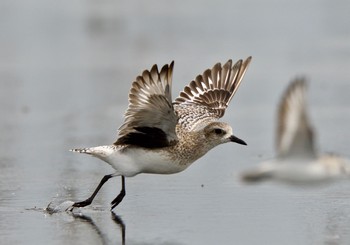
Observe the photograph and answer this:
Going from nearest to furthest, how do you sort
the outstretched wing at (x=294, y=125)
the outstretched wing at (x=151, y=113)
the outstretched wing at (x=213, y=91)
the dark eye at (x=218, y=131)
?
1. the outstretched wing at (x=294, y=125)
2. the outstretched wing at (x=151, y=113)
3. the dark eye at (x=218, y=131)
4. the outstretched wing at (x=213, y=91)

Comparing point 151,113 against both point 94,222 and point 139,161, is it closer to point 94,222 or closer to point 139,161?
point 139,161

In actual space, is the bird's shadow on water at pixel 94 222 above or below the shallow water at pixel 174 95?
below

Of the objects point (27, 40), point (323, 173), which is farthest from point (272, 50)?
point (323, 173)

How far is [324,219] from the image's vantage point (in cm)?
874

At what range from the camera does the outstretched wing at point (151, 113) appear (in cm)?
887

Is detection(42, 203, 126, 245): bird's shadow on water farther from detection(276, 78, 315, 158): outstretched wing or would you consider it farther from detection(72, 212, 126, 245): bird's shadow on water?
detection(276, 78, 315, 158): outstretched wing

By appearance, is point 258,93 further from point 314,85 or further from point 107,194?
point 107,194

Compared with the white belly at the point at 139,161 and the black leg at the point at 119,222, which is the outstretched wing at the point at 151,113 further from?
the black leg at the point at 119,222

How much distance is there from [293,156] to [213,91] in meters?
4.78

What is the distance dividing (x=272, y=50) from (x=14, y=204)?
10273 mm

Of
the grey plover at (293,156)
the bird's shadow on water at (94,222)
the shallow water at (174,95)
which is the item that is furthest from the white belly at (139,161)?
the grey plover at (293,156)

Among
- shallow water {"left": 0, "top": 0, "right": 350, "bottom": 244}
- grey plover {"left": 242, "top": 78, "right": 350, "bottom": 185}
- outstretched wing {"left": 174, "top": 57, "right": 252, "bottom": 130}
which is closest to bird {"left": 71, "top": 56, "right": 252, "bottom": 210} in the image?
shallow water {"left": 0, "top": 0, "right": 350, "bottom": 244}

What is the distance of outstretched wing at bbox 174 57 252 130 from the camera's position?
1092 centimetres

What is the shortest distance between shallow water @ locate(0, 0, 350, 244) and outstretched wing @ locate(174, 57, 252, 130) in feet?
2.46
